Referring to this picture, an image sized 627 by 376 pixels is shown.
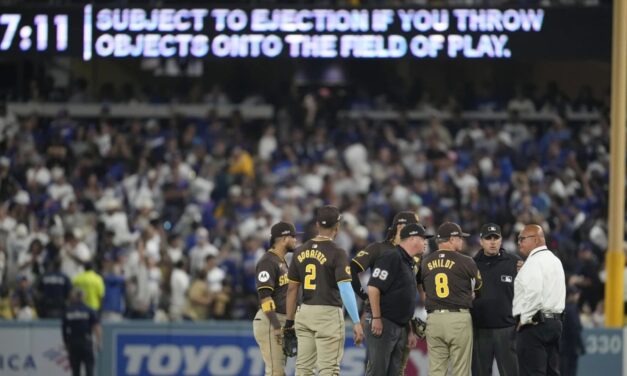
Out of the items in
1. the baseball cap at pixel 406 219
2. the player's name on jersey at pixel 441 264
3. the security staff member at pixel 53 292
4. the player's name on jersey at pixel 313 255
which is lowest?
the security staff member at pixel 53 292

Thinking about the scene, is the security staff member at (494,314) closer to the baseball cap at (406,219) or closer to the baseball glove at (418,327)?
→ the baseball glove at (418,327)

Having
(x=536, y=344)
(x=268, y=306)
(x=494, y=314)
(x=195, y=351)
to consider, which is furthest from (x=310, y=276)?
(x=195, y=351)

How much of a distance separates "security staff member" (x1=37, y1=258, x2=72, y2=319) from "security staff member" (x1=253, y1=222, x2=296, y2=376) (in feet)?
24.1

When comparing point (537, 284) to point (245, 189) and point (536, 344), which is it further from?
point (245, 189)

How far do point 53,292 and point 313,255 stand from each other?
8.36 metres

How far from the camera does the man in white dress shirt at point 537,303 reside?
13.2m

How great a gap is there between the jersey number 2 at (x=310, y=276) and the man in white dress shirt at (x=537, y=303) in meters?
1.93

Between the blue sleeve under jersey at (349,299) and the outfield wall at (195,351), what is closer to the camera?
the blue sleeve under jersey at (349,299)

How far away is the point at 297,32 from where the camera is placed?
21.6 metres

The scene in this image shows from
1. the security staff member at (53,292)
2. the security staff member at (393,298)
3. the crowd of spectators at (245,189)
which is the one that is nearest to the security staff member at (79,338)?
the crowd of spectators at (245,189)

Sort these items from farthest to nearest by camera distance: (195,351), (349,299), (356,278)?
(195,351), (356,278), (349,299)

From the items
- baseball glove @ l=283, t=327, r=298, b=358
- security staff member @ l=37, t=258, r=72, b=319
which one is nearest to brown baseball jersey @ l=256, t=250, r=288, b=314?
baseball glove @ l=283, t=327, r=298, b=358

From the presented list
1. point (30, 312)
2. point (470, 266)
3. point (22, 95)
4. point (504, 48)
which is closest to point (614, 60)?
point (504, 48)

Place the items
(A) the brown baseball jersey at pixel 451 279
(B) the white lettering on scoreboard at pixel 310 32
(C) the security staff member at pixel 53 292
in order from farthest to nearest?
(B) the white lettering on scoreboard at pixel 310 32 → (C) the security staff member at pixel 53 292 → (A) the brown baseball jersey at pixel 451 279
